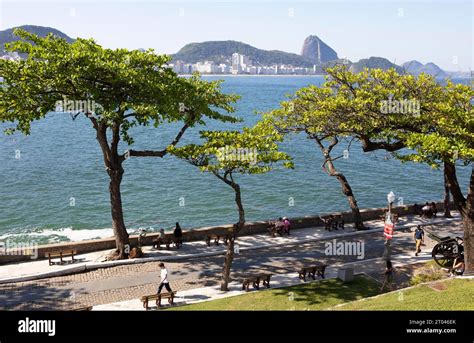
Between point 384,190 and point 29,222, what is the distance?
36.1 m

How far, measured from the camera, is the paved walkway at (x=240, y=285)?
1716 centimetres

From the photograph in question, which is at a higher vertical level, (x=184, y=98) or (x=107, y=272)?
(x=184, y=98)

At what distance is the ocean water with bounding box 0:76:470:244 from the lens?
37.2 m

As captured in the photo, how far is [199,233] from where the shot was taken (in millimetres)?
25484

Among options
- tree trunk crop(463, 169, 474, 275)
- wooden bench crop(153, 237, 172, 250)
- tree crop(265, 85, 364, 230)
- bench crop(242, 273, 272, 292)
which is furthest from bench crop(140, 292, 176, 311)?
tree trunk crop(463, 169, 474, 275)

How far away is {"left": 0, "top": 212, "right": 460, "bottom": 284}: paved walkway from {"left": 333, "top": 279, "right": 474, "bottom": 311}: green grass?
30.0ft

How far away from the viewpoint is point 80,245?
22.9 m

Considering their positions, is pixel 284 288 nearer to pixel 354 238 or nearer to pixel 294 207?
pixel 354 238

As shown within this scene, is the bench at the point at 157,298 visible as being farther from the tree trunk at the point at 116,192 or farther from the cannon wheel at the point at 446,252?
the cannon wheel at the point at 446,252

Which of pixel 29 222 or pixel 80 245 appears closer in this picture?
pixel 80 245

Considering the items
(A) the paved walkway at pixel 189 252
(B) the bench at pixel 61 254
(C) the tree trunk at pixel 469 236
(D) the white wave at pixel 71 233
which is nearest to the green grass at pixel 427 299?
(C) the tree trunk at pixel 469 236

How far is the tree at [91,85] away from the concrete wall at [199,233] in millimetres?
5418
